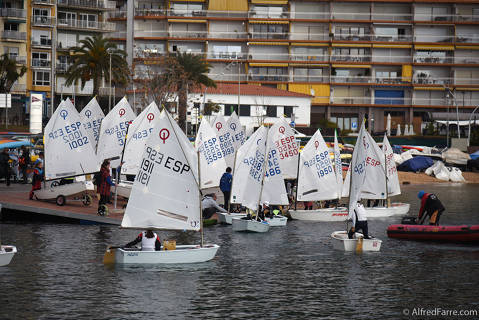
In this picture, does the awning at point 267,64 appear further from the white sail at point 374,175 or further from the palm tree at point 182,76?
the white sail at point 374,175

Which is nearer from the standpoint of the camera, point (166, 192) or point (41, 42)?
point (166, 192)

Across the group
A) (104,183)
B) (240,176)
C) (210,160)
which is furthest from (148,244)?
(210,160)

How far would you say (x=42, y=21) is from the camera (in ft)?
404

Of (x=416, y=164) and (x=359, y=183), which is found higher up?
(x=416, y=164)

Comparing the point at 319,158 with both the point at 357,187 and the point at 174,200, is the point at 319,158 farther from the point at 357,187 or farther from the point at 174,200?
the point at 174,200

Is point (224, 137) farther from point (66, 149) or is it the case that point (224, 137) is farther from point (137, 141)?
point (66, 149)

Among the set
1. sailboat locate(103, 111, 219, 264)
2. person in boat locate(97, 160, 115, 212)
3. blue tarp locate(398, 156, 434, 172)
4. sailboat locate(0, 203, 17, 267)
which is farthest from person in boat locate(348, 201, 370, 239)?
blue tarp locate(398, 156, 434, 172)

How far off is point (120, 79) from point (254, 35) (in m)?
35.9

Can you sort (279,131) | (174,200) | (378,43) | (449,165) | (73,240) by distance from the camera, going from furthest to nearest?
(378,43)
(449,165)
(279,131)
(73,240)
(174,200)

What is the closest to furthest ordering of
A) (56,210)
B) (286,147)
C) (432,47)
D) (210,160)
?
(56,210)
(210,160)
(286,147)
(432,47)

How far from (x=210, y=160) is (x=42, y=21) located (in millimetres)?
82463

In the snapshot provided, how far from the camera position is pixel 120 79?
101250 mm

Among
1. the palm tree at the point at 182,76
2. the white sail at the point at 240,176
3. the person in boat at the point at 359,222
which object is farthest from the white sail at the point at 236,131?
the palm tree at the point at 182,76

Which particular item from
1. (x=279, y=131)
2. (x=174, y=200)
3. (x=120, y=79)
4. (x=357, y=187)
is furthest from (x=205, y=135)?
(x=120, y=79)
